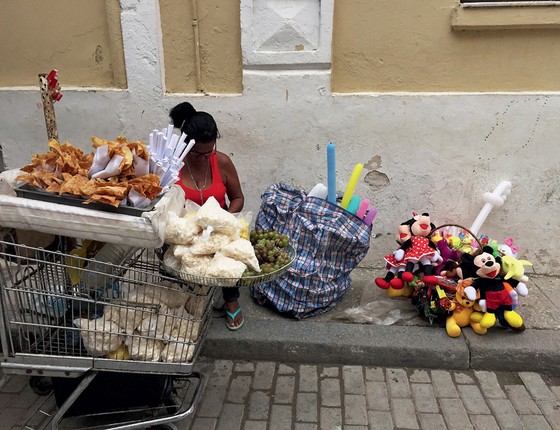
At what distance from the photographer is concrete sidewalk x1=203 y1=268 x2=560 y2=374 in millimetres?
2938

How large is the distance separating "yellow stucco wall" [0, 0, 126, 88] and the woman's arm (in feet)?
3.90

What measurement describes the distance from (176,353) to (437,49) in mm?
2879

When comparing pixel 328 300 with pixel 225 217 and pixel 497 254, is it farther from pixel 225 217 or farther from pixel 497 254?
pixel 225 217

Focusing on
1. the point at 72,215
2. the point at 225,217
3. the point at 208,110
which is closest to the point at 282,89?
the point at 208,110

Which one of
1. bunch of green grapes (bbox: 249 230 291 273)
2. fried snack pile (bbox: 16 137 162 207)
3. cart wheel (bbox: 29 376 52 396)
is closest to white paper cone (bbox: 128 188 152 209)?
fried snack pile (bbox: 16 137 162 207)

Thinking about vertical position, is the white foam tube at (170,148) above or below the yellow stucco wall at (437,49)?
below

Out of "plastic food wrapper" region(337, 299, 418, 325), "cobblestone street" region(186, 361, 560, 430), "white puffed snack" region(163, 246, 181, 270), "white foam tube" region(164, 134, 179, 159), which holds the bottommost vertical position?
"cobblestone street" region(186, 361, 560, 430)

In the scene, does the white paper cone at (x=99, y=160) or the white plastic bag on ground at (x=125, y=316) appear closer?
the white paper cone at (x=99, y=160)

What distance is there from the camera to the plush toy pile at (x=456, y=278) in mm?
2916

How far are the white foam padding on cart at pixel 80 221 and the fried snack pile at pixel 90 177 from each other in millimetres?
64

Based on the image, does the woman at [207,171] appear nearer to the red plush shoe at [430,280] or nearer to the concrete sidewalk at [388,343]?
the concrete sidewalk at [388,343]

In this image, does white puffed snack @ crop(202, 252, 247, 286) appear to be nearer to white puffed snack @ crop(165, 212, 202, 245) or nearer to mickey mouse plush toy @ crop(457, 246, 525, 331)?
white puffed snack @ crop(165, 212, 202, 245)

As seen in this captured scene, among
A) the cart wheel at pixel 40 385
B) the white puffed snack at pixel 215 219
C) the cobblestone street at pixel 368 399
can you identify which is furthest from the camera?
the cart wheel at pixel 40 385

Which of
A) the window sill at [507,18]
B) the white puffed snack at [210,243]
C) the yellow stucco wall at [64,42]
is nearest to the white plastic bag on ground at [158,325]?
the white puffed snack at [210,243]
